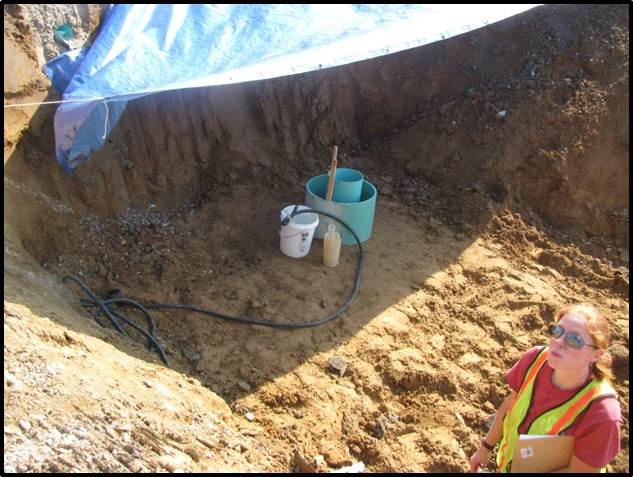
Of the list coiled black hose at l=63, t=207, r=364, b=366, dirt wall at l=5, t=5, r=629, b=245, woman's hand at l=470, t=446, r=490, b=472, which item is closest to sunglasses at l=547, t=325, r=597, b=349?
woman's hand at l=470, t=446, r=490, b=472

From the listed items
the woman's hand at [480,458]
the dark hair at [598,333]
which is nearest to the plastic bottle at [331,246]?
the woman's hand at [480,458]

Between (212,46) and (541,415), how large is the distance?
3695 mm

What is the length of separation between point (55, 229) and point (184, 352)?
1.50m

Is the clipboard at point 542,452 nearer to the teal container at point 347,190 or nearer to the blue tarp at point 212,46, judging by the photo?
the blue tarp at point 212,46

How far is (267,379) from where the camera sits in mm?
4125

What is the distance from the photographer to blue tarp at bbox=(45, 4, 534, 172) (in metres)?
4.21

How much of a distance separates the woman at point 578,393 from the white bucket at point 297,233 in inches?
115

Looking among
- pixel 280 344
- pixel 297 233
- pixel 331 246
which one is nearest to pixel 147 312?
pixel 280 344

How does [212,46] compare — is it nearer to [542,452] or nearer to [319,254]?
[319,254]

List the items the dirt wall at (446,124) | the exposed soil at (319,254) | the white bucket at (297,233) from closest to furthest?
1. the exposed soil at (319,254)
2. the white bucket at (297,233)
3. the dirt wall at (446,124)

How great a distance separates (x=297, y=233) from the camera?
521cm

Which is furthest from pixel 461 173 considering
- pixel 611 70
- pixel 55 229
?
pixel 55 229

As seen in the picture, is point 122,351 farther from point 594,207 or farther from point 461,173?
point 594,207

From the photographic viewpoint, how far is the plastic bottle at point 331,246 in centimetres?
521
